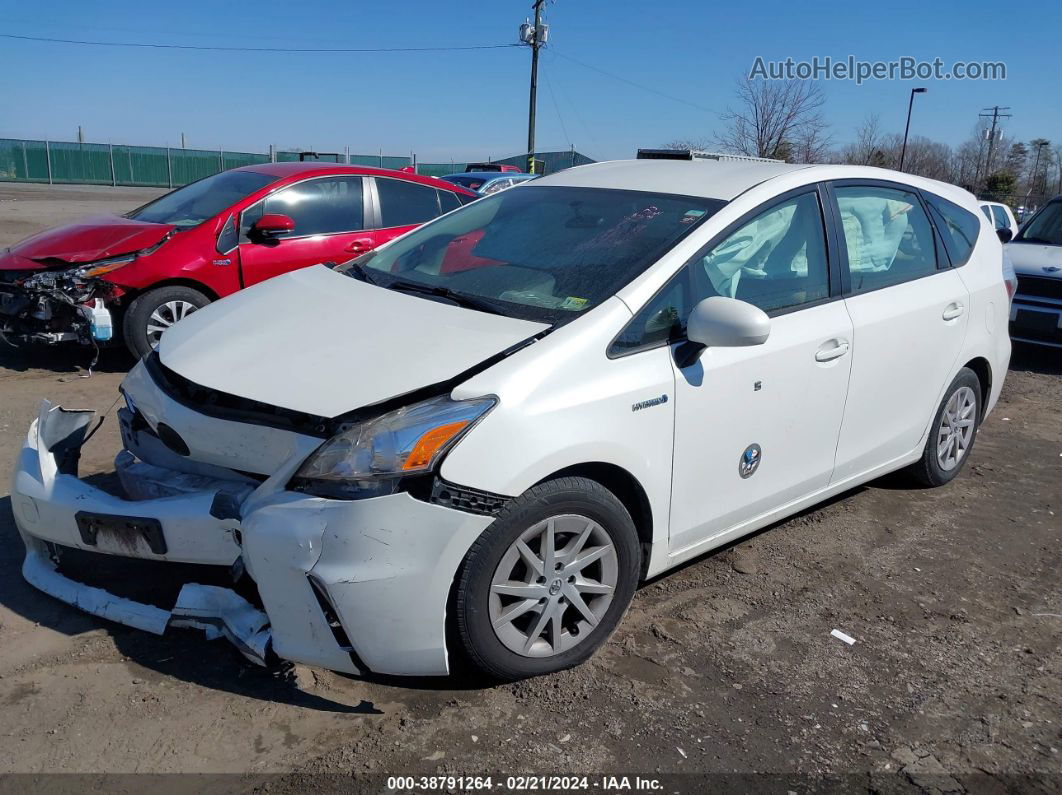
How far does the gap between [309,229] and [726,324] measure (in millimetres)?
4862

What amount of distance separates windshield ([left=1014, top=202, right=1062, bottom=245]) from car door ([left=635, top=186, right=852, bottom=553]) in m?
6.67

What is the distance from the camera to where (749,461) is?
11.1 feet

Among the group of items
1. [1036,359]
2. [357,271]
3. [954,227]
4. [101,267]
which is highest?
[954,227]

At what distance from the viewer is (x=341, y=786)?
242 cm

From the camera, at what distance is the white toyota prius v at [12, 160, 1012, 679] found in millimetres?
2545

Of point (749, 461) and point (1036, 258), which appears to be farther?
point (1036, 258)

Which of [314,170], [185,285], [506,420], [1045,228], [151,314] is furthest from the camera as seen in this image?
[1045,228]

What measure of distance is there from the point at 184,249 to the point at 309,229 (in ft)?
3.27

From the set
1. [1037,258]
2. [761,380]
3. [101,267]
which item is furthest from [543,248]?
[1037,258]

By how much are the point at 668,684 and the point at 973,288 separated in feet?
9.41

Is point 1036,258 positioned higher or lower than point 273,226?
lower

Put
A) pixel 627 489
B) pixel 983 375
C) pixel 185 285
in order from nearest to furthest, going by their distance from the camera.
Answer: pixel 627 489, pixel 983 375, pixel 185 285

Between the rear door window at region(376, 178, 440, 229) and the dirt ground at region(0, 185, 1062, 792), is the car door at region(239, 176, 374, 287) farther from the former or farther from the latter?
the dirt ground at region(0, 185, 1062, 792)

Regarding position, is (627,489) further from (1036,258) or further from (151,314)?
(1036,258)
